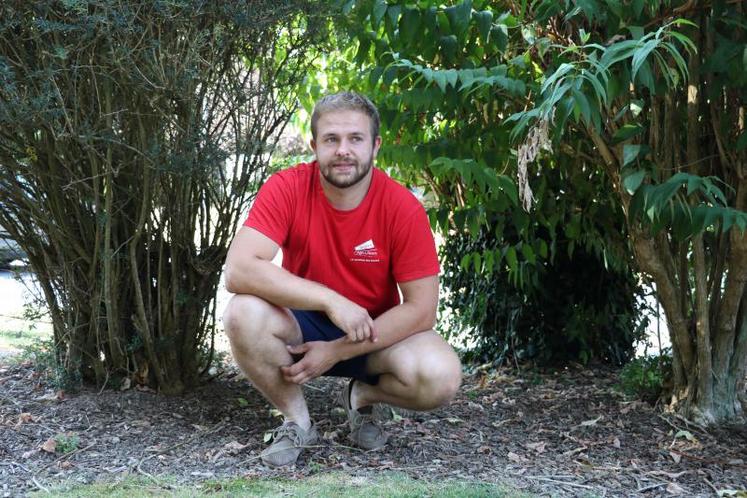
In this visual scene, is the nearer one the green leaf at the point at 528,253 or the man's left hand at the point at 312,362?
the man's left hand at the point at 312,362

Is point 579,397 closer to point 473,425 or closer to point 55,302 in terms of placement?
point 473,425

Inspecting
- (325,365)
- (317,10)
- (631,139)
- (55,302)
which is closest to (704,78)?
(631,139)

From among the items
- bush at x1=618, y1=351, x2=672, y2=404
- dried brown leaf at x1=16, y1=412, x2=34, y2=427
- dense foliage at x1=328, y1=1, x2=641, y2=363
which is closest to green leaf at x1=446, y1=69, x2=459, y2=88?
dense foliage at x1=328, y1=1, x2=641, y2=363

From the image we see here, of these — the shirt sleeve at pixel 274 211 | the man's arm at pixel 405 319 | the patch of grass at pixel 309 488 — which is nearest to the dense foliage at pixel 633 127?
the man's arm at pixel 405 319

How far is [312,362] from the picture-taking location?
155 inches

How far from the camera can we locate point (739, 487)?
151 inches

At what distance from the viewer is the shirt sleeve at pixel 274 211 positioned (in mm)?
3979

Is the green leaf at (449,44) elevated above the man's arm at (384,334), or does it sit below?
above

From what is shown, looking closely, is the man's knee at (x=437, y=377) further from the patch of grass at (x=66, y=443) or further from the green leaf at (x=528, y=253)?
the patch of grass at (x=66, y=443)

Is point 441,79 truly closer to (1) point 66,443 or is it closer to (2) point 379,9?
(2) point 379,9

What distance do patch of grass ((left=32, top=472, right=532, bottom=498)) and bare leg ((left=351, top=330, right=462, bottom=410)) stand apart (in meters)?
0.41

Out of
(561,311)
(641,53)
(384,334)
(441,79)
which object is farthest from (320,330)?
(561,311)

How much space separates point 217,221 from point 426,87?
143cm

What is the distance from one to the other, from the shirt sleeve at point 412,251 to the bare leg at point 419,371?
0.28m
